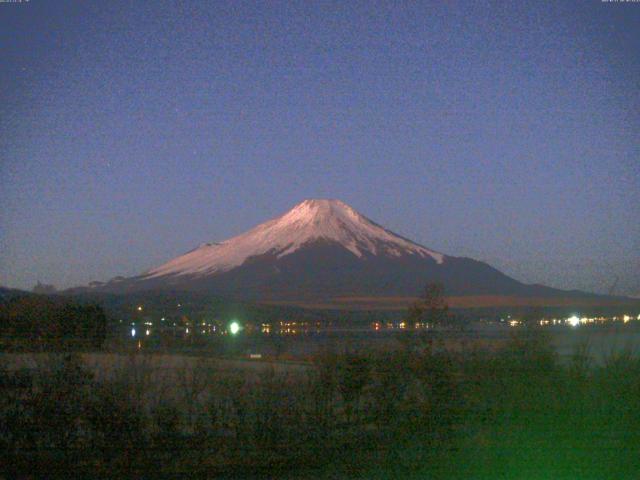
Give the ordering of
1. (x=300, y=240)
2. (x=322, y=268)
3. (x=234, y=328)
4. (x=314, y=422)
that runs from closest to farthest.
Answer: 1. (x=314, y=422)
2. (x=234, y=328)
3. (x=322, y=268)
4. (x=300, y=240)

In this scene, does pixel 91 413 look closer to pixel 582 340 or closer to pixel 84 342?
pixel 84 342

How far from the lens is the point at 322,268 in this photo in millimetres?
55812

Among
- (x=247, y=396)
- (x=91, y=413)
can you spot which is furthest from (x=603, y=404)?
(x=91, y=413)

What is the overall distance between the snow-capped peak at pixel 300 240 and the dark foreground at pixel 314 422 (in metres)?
36.6

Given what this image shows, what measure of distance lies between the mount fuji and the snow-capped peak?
0.26 ft

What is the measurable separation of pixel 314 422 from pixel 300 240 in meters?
60.0

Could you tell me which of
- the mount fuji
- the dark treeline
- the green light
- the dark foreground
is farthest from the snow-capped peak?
the dark foreground

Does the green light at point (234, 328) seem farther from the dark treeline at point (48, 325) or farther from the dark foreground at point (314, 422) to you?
the dark foreground at point (314, 422)

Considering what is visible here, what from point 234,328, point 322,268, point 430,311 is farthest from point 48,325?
point 322,268

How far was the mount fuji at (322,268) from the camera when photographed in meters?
43.6

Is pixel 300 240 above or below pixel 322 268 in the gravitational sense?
above

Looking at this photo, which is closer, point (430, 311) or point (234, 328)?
point (430, 311)

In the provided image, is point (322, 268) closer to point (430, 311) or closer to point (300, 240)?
point (300, 240)

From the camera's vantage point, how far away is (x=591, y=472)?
1014 centimetres
